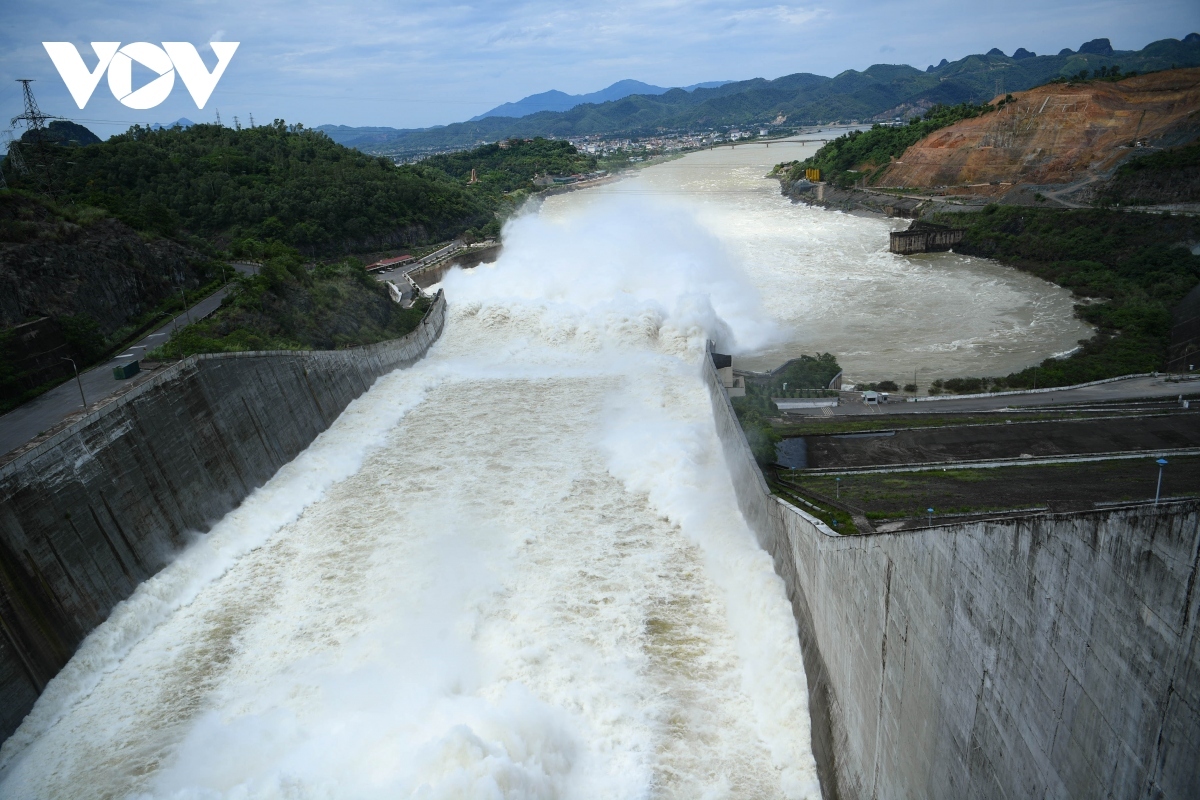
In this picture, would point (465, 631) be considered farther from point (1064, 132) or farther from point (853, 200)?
point (853, 200)

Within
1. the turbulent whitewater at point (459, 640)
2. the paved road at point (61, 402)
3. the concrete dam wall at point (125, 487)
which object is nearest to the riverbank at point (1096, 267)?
the turbulent whitewater at point (459, 640)

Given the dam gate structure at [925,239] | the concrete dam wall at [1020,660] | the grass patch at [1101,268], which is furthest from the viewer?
the dam gate structure at [925,239]

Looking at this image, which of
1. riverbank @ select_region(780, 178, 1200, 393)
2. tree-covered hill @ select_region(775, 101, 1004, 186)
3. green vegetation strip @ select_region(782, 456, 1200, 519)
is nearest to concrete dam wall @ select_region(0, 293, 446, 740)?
green vegetation strip @ select_region(782, 456, 1200, 519)

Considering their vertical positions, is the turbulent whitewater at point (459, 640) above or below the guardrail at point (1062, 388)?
above

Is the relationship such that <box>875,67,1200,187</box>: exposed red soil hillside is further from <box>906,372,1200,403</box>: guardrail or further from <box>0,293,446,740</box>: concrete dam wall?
<box>0,293,446,740</box>: concrete dam wall

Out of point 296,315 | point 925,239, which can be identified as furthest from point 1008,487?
point 925,239

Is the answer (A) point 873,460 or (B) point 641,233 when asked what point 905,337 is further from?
(A) point 873,460

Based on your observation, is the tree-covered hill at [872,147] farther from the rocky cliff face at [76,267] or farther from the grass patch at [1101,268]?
the rocky cliff face at [76,267]
